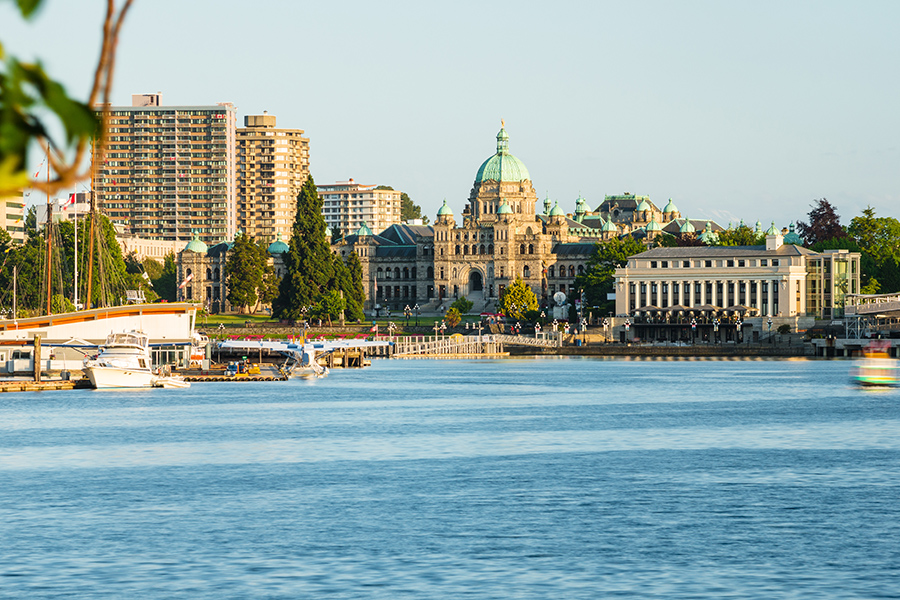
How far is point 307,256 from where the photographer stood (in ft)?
593

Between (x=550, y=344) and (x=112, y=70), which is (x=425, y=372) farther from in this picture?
(x=112, y=70)

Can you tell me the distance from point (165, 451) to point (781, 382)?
2788 inches

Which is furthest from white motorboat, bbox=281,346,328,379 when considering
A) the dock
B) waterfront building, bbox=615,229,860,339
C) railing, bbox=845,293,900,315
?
waterfront building, bbox=615,229,860,339

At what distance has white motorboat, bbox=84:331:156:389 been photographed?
91938 millimetres

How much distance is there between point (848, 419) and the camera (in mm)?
73562

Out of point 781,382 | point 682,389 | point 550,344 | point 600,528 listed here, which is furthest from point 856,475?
point 550,344

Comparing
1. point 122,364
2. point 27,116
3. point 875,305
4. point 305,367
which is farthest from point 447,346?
point 27,116

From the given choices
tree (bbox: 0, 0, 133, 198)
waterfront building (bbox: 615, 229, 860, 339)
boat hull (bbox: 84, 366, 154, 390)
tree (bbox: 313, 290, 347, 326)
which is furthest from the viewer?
waterfront building (bbox: 615, 229, 860, 339)

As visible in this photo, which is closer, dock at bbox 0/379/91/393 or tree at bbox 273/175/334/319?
dock at bbox 0/379/91/393

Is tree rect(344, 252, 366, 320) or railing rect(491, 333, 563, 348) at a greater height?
tree rect(344, 252, 366, 320)

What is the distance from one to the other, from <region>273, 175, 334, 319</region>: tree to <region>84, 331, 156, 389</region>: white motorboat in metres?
84.9

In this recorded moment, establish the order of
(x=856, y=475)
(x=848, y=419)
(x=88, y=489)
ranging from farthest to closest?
(x=848, y=419) → (x=856, y=475) → (x=88, y=489)

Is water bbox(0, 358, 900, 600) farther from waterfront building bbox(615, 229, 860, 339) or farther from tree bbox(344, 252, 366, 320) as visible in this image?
tree bbox(344, 252, 366, 320)

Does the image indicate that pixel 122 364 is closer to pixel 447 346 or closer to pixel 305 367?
pixel 305 367
